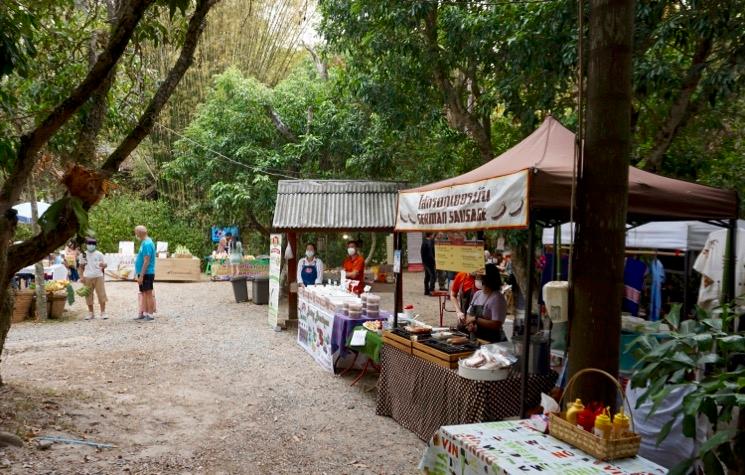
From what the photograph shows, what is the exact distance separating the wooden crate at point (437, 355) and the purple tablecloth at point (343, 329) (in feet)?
6.06

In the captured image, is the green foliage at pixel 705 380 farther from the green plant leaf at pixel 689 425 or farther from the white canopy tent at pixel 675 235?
the white canopy tent at pixel 675 235

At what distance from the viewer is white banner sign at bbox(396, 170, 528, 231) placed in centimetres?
384

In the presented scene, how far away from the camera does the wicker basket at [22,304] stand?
11047mm

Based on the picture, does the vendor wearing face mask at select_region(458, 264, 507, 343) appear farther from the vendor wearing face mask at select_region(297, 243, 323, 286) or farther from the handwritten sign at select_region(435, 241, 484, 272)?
the vendor wearing face mask at select_region(297, 243, 323, 286)

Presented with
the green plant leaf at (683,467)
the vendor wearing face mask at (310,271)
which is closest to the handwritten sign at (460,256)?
the green plant leaf at (683,467)

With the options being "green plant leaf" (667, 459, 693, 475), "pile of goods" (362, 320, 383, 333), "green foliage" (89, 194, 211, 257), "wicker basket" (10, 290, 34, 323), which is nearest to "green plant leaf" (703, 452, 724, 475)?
"green plant leaf" (667, 459, 693, 475)

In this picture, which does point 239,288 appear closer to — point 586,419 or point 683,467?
point 586,419

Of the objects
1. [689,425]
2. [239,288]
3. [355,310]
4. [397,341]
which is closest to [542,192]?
[689,425]

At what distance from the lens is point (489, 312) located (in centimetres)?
599

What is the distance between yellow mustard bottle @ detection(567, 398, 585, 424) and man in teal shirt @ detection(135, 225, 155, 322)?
9437 millimetres

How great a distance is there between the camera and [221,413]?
5973mm

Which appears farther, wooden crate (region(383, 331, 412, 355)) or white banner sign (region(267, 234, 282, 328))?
white banner sign (region(267, 234, 282, 328))

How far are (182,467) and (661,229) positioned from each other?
22.0 feet

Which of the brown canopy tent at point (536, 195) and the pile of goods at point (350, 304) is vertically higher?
the brown canopy tent at point (536, 195)
